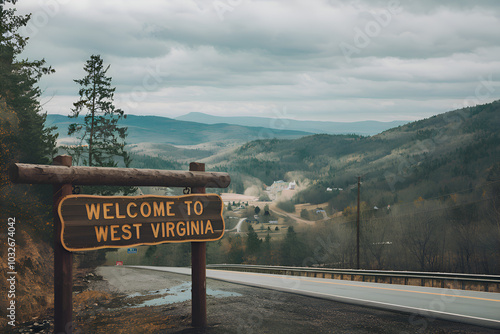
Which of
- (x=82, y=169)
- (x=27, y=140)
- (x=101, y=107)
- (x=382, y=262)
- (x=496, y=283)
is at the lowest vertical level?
(x=382, y=262)

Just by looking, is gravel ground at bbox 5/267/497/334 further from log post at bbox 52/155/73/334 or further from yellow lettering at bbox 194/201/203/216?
yellow lettering at bbox 194/201/203/216

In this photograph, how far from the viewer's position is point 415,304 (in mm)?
11070

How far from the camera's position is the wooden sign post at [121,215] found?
732 centimetres

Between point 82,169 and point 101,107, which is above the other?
Answer: point 101,107

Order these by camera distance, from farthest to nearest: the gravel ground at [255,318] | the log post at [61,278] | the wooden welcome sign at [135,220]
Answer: the gravel ground at [255,318], the wooden welcome sign at [135,220], the log post at [61,278]

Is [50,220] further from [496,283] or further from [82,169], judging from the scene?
[496,283]

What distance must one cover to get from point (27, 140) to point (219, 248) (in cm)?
7462

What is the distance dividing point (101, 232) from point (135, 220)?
2.24ft

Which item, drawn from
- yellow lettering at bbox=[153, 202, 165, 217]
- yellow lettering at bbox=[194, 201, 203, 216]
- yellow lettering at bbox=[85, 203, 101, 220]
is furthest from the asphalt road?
yellow lettering at bbox=[85, 203, 101, 220]

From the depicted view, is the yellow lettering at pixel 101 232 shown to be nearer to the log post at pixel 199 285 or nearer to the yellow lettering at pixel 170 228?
the yellow lettering at pixel 170 228

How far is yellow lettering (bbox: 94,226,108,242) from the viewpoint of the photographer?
7.59 metres

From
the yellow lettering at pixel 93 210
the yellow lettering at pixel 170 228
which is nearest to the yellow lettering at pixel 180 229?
the yellow lettering at pixel 170 228

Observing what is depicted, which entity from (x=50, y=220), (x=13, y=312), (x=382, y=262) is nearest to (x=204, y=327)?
(x=13, y=312)

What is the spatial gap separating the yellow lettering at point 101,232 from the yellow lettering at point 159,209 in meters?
1.02
